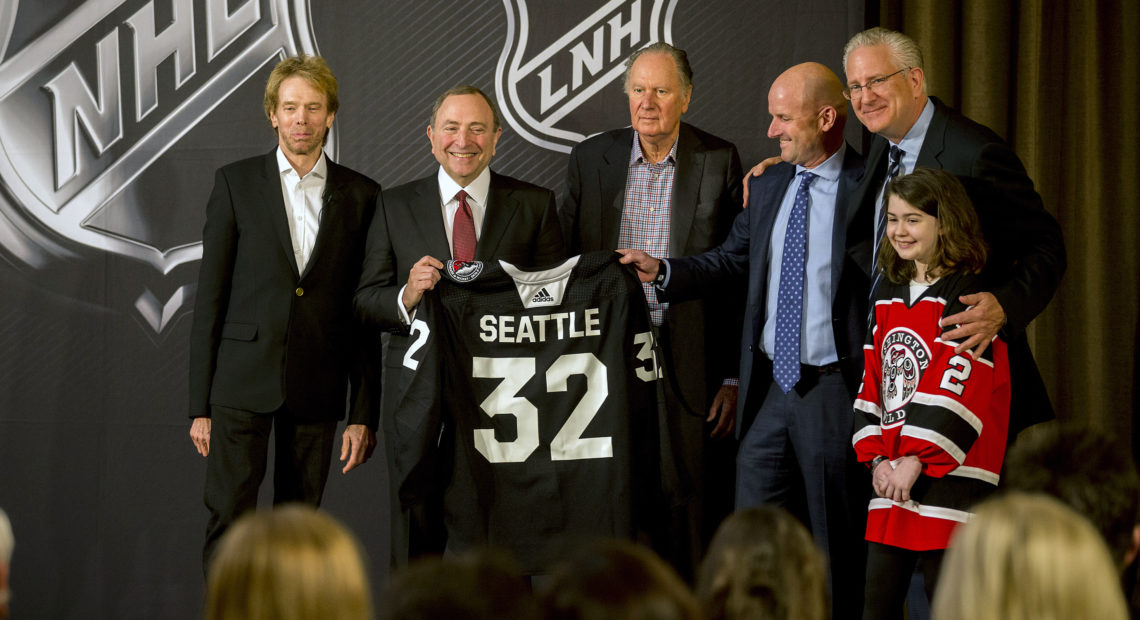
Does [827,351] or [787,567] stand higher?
[827,351]

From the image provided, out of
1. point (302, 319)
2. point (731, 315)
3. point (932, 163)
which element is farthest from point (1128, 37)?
point (302, 319)

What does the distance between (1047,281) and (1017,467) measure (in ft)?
3.90

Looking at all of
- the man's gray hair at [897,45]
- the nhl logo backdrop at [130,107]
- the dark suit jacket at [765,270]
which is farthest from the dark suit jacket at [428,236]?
the man's gray hair at [897,45]

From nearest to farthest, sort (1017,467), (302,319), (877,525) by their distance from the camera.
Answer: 1. (1017,467)
2. (877,525)
3. (302,319)

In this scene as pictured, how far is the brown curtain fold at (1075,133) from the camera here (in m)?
3.98

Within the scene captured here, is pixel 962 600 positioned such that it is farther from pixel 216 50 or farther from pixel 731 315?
pixel 216 50

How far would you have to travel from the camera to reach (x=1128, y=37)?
158 inches

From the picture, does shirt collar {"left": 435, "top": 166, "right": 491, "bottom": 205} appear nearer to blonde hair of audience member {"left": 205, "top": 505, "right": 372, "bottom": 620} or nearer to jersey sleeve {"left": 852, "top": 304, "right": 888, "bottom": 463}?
jersey sleeve {"left": 852, "top": 304, "right": 888, "bottom": 463}

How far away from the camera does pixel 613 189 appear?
370cm

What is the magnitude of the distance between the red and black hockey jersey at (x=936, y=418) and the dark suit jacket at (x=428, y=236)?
3.87ft

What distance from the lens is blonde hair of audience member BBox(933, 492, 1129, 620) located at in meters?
1.26

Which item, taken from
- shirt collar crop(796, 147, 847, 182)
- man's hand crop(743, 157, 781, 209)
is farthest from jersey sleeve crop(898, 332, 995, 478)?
man's hand crop(743, 157, 781, 209)

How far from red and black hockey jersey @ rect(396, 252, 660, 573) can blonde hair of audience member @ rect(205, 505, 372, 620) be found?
1.86 meters

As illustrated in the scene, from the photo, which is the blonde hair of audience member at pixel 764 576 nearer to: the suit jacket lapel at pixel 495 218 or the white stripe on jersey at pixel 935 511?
the white stripe on jersey at pixel 935 511
